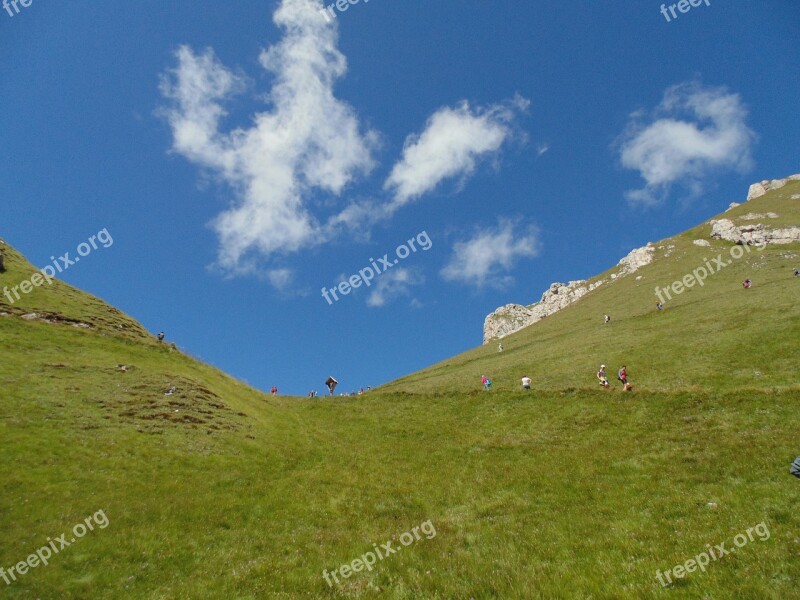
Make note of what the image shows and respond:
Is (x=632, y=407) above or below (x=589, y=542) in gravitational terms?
above

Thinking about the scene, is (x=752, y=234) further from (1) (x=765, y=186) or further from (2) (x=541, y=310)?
(1) (x=765, y=186)

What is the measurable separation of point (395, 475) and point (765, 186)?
707 ft

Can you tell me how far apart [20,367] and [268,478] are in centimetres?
2149

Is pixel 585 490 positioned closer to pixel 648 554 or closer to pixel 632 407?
pixel 648 554

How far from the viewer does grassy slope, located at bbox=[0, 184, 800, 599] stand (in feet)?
44.6

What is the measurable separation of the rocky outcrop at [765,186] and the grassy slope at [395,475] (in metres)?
165

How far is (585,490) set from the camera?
2023 centimetres

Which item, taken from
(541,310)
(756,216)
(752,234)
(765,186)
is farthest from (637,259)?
(765,186)

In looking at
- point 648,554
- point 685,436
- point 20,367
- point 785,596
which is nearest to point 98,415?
point 20,367

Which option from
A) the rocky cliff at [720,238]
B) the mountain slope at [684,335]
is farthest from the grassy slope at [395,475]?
the rocky cliff at [720,238]

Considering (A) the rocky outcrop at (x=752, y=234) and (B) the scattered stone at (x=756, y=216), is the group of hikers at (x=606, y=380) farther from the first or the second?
(B) the scattered stone at (x=756, y=216)

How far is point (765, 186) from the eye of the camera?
171 meters

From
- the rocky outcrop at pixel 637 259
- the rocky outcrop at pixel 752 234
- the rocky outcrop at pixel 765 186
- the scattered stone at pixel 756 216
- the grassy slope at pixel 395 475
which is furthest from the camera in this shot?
the rocky outcrop at pixel 765 186

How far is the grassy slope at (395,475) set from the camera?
13594 mm
